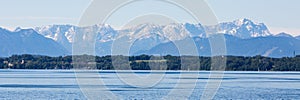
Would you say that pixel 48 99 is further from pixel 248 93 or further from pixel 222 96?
pixel 248 93

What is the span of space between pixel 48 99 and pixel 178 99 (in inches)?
425

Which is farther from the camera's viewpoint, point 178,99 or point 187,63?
point 187,63

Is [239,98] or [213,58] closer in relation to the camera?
[239,98]

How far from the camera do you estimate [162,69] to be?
18962cm

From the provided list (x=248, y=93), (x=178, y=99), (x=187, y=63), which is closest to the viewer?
(x=178, y=99)

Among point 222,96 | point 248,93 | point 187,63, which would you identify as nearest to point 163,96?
point 222,96

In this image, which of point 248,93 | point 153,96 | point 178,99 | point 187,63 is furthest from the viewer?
point 187,63

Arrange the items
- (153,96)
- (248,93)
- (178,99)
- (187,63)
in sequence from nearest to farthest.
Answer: (178,99) → (153,96) → (248,93) → (187,63)

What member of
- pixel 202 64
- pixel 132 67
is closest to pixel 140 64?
pixel 132 67

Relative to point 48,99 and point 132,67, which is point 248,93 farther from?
point 132,67

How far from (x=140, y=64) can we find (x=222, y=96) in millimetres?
123257

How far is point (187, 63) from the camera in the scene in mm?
189000

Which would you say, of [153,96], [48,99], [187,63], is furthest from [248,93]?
[187,63]

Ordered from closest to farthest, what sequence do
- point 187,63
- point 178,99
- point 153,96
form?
point 178,99 < point 153,96 < point 187,63
